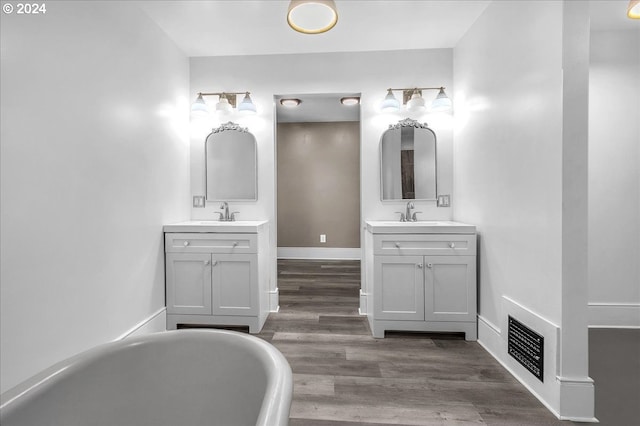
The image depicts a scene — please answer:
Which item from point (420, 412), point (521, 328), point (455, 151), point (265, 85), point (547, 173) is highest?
point (265, 85)

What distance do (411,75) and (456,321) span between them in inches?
89.2

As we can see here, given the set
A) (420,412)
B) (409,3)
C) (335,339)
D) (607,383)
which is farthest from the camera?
(335,339)

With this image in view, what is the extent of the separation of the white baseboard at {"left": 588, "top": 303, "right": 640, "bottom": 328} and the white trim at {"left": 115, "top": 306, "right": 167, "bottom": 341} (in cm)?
362

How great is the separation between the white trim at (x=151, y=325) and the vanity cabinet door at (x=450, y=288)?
2.15 meters

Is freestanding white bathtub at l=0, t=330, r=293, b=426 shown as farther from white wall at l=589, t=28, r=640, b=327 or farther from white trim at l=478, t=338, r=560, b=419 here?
white wall at l=589, t=28, r=640, b=327

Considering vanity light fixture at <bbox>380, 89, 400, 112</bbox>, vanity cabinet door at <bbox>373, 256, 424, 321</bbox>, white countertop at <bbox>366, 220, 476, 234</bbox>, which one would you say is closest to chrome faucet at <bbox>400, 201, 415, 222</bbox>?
white countertop at <bbox>366, 220, 476, 234</bbox>

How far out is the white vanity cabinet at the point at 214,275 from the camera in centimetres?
252

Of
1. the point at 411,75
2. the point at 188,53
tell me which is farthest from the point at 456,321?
the point at 188,53

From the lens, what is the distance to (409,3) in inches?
88.0

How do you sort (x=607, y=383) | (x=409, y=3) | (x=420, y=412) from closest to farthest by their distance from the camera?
1. (x=420, y=412)
2. (x=607, y=383)
3. (x=409, y=3)

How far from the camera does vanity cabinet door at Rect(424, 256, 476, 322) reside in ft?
7.91

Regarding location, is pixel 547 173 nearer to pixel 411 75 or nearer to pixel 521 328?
pixel 521 328

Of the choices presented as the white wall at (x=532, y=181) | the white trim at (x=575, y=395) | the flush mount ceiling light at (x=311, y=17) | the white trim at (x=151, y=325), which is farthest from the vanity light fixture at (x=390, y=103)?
the white trim at (x=151, y=325)

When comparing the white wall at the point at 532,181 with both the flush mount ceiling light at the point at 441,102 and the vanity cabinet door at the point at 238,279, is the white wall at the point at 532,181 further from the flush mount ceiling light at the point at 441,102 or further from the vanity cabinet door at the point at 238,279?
the vanity cabinet door at the point at 238,279
